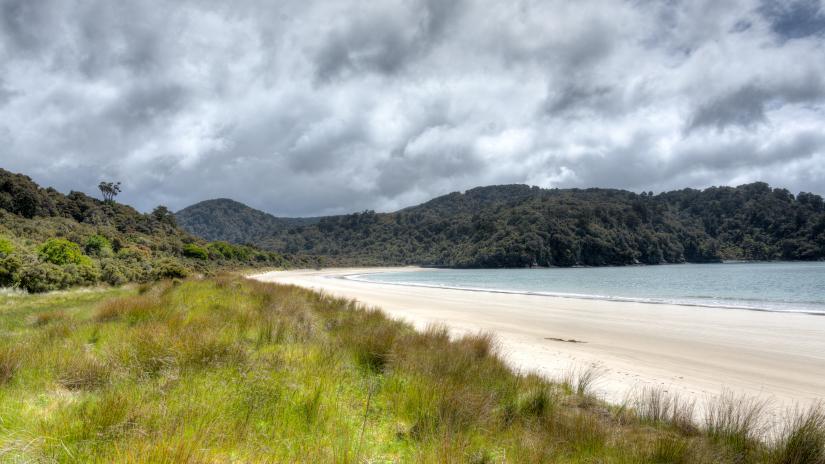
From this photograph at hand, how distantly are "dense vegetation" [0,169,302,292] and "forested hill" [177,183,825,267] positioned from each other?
67334mm

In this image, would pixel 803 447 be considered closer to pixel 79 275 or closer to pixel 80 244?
pixel 79 275

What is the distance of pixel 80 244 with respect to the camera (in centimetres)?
3519

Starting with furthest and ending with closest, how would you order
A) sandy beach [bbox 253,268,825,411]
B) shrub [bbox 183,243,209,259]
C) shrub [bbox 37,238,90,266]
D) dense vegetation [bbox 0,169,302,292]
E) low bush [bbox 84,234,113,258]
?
shrub [bbox 183,243,209,259], low bush [bbox 84,234,113,258], shrub [bbox 37,238,90,266], dense vegetation [bbox 0,169,302,292], sandy beach [bbox 253,268,825,411]

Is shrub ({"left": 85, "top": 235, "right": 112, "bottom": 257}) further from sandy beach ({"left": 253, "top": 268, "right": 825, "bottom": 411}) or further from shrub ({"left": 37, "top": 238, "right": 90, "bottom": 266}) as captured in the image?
sandy beach ({"left": 253, "top": 268, "right": 825, "bottom": 411})

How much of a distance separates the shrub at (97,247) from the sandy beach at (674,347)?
102 ft

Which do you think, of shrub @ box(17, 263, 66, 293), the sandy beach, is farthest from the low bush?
the sandy beach

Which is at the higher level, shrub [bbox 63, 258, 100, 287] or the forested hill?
the forested hill

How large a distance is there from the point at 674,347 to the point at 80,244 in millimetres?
44020

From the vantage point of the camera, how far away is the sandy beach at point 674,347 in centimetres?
681

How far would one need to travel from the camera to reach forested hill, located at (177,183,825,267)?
110375 mm

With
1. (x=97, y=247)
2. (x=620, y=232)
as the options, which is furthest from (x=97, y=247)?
(x=620, y=232)

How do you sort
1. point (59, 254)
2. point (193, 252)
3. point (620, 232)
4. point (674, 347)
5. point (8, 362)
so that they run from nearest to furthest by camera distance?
point (8, 362)
point (674, 347)
point (59, 254)
point (193, 252)
point (620, 232)

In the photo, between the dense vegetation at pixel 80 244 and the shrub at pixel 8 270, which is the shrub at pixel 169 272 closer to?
the dense vegetation at pixel 80 244

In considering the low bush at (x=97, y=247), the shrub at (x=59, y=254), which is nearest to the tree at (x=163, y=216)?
the low bush at (x=97, y=247)
